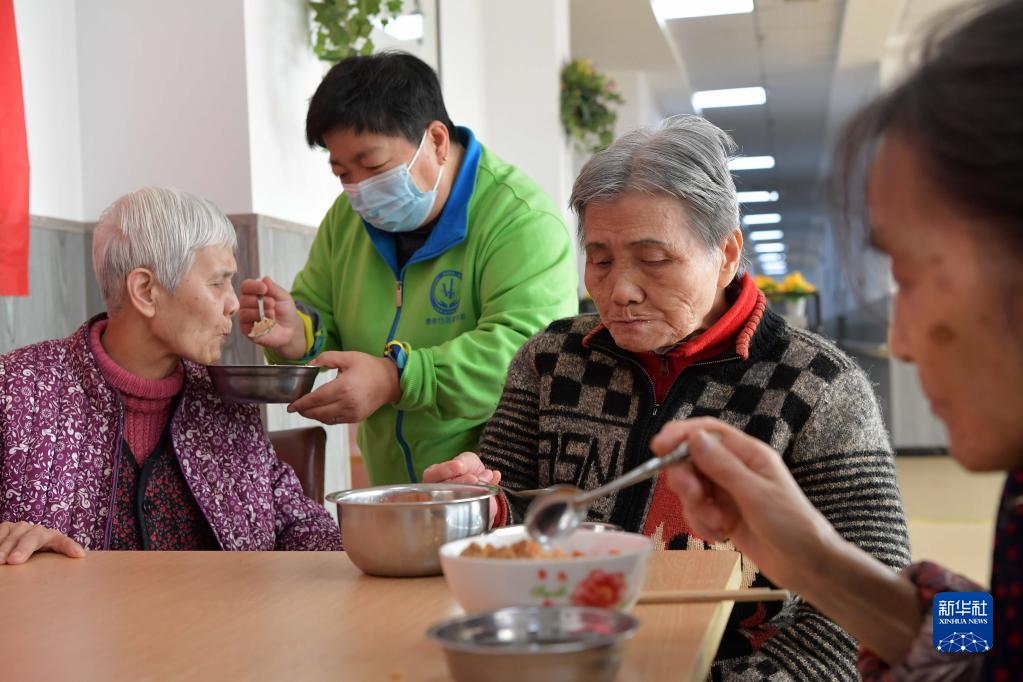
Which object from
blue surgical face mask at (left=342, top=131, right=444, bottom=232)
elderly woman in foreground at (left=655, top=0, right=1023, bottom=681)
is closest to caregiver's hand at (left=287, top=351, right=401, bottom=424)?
blue surgical face mask at (left=342, top=131, right=444, bottom=232)

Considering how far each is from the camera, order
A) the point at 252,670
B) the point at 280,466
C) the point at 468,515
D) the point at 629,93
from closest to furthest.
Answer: the point at 252,670 < the point at 468,515 < the point at 280,466 < the point at 629,93

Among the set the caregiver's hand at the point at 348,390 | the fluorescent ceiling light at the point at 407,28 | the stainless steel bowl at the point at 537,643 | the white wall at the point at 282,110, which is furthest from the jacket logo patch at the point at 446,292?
the fluorescent ceiling light at the point at 407,28

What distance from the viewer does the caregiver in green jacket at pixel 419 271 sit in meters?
2.23

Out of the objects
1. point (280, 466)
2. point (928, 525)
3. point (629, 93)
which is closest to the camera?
point (280, 466)

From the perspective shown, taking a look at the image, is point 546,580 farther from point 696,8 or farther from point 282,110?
point 696,8

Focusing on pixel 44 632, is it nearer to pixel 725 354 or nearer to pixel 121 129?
pixel 725 354

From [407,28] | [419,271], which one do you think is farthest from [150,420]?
[407,28]

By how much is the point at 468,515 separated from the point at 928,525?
4.58 meters

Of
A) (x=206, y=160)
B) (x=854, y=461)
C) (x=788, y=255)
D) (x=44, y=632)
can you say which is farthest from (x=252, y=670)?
(x=788, y=255)

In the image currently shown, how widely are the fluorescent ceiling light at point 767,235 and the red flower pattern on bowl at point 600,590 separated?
71.9 feet

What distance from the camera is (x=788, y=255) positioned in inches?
1133

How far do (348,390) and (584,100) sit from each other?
407 centimetres

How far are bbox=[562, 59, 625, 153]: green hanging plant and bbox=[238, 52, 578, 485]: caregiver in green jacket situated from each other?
126 inches

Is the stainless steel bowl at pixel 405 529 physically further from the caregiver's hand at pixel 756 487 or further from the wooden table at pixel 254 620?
the caregiver's hand at pixel 756 487
